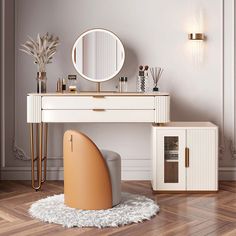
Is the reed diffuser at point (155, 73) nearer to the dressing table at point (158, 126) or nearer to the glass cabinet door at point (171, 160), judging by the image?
the dressing table at point (158, 126)

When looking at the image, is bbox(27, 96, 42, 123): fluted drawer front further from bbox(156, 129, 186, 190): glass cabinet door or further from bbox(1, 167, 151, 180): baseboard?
bbox(156, 129, 186, 190): glass cabinet door

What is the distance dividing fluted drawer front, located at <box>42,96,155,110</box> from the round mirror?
1.56 feet

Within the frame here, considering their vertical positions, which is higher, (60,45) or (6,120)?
(60,45)

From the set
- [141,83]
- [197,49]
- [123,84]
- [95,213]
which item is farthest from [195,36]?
[95,213]

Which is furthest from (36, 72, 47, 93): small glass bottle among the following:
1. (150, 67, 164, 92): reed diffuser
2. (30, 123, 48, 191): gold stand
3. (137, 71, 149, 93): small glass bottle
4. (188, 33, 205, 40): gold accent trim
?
(188, 33, 205, 40): gold accent trim

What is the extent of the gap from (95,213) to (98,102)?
1.02 meters

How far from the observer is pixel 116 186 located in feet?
11.1

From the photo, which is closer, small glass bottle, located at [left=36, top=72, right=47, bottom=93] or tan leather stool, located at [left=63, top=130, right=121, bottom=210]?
tan leather stool, located at [left=63, top=130, right=121, bottom=210]

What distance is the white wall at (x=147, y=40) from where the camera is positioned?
440cm

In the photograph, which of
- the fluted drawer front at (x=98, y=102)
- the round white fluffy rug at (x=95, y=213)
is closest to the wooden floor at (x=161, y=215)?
the round white fluffy rug at (x=95, y=213)

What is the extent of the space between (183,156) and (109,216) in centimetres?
103

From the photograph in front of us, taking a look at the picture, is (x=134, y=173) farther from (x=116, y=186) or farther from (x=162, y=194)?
(x=116, y=186)

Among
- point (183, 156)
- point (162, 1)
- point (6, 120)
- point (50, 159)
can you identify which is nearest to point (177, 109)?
point (183, 156)

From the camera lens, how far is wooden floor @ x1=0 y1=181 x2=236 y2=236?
288 cm
